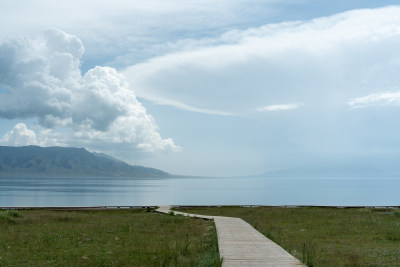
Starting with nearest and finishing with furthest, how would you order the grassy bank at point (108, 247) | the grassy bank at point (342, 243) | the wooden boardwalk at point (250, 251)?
the wooden boardwalk at point (250, 251) → the grassy bank at point (108, 247) → the grassy bank at point (342, 243)

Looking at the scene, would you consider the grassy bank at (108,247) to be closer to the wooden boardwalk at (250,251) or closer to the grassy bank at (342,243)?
the wooden boardwalk at (250,251)

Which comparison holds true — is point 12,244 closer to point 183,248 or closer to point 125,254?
point 125,254

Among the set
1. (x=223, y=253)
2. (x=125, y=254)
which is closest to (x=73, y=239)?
(x=125, y=254)

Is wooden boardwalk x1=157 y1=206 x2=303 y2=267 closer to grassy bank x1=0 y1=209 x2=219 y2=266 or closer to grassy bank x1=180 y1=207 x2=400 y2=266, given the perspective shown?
grassy bank x1=0 y1=209 x2=219 y2=266

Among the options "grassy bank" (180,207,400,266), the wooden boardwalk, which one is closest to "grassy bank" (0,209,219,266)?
the wooden boardwalk

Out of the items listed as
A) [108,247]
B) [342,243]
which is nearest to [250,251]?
[108,247]

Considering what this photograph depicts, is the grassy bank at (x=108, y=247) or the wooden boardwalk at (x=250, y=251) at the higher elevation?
the wooden boardwalk at (x=250, y=251)

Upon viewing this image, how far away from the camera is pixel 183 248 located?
59.9 ft

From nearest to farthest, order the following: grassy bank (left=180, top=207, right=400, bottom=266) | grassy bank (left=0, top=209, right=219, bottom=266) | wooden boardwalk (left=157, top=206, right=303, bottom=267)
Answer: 1. wooden boardwalk (left=157, top=206, right=303, bottom=267)
2. grassy bank (left=0, top=209, right=219, bottom=266)
3. grassy bank (left=180, top=207, right=400, bottom=266)

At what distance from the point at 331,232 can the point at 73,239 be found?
635 inches

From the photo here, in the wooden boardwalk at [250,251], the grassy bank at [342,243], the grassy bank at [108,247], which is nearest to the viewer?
the wooden boardwalk at [250,251]

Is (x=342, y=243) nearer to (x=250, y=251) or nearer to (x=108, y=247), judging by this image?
(x=250, y=251)

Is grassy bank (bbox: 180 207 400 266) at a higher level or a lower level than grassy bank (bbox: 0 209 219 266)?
higher

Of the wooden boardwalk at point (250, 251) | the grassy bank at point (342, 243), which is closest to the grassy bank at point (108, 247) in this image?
the wooden boardwalk at point (250, 251)
